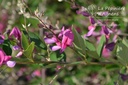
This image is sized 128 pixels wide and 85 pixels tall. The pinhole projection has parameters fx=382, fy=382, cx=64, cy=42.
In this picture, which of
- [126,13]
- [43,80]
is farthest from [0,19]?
[126,13]

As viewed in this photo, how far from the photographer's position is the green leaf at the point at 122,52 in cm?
132

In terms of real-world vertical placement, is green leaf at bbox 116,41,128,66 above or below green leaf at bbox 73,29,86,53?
below

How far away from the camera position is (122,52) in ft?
4.40

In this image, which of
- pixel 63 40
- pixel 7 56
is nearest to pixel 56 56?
pixel 63 40

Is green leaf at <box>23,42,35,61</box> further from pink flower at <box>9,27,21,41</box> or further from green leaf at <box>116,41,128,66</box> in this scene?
green leaf at <box>116,41,128,66</box>

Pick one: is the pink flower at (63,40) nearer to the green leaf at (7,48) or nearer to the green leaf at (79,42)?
the green leaf at (79,42)

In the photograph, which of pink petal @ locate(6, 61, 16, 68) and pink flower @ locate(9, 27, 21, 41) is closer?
pink petal @ locate(6, 61, 16, 68)

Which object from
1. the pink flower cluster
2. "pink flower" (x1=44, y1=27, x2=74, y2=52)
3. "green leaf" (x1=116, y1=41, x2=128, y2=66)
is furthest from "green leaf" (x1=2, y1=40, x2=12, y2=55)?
"green leaf" (x1=116, y1=41, x2=128, y2=66)

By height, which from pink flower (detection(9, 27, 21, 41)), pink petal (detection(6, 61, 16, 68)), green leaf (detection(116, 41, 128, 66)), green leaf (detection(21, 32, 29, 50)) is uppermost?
pink flower (detection(9, 27, 21, 41))

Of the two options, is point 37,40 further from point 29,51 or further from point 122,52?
point 122,52

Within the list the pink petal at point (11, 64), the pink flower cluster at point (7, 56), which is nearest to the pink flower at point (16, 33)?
the pink flower cluster at point (7, 56)

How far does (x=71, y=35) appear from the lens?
49.5 inches

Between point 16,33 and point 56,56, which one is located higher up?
point 16,33

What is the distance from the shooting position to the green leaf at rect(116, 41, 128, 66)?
1316 mm
